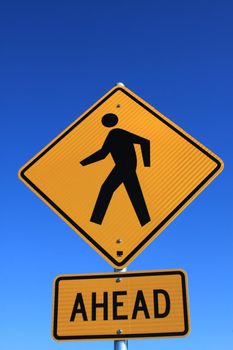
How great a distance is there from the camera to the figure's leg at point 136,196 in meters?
2.40

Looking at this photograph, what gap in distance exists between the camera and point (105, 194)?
98.2 inches

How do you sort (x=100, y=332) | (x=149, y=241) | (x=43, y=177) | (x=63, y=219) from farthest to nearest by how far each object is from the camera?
(x=43, y=177) < (x=63, y=219) < (x=149, y=241) < (x=100, y=332)

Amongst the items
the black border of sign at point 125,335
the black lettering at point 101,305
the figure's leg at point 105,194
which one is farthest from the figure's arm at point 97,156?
the black lettering at point 101,305

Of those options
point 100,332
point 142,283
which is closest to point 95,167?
point 142,283

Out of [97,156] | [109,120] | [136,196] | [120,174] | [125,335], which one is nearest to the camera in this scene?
[125,335]

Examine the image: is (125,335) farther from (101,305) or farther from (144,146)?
(144,146)

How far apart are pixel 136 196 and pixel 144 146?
40 centimetres

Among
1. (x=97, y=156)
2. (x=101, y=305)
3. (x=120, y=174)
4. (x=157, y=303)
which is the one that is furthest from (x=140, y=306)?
(x=97, y=156)

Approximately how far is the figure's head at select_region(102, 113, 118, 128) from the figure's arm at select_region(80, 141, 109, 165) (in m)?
0.24

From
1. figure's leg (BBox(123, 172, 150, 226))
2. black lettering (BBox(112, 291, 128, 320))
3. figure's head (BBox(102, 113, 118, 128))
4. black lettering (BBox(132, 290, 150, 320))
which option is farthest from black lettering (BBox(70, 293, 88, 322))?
figure's head (BBox(102, 113, 118, 128))

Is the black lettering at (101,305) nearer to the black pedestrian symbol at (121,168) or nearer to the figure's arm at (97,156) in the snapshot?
the black pedestrian symbol at (121,168)

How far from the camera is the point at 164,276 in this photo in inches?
88.4

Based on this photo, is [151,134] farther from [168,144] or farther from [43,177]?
[43,177]

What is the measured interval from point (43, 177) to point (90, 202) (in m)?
0.40
